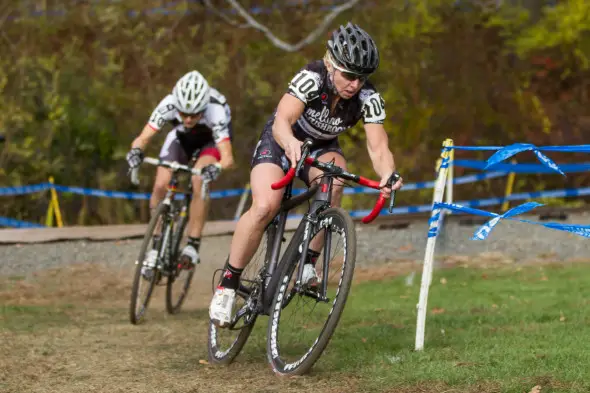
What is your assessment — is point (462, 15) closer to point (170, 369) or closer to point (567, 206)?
point (567, 206)

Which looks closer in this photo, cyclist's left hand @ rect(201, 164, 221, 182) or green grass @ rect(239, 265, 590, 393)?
green grass @ rect(239, 265, 590, 393)

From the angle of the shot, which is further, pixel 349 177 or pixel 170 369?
pixel 170 369

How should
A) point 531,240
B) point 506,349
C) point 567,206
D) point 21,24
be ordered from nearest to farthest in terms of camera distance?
1. point 506,349
2. point 531,240
3. point 567,206
4. point 21,24

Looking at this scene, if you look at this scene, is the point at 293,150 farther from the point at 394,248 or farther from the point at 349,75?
the point at 394,248

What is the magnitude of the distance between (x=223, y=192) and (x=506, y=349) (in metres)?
12.5

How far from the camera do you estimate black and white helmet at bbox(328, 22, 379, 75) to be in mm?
6570

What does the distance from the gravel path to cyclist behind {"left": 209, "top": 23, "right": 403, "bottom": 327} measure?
713 cm

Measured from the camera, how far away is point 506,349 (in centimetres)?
696

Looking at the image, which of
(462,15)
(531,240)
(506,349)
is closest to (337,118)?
(506,349)

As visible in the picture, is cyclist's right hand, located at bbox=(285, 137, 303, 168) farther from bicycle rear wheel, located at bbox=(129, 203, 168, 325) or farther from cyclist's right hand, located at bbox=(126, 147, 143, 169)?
Answer: cyclist's right hand, located at bbox=(126, 147, 143, 169)

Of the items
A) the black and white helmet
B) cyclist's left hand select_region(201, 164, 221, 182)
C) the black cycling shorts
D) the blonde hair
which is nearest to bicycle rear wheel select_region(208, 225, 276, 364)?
the black cycling shorts

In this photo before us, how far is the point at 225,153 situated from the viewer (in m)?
10.0

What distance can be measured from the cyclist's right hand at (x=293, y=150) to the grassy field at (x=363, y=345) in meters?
1.23

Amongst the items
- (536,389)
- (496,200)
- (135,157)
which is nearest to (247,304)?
(536,389)
